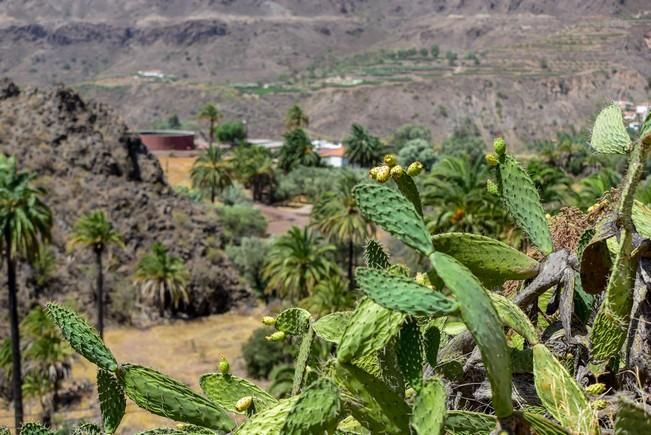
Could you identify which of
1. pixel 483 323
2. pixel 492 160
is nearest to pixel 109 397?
pixel 483 323

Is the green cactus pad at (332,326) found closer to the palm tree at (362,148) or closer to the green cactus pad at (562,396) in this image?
the green cactus pad at (562,396)

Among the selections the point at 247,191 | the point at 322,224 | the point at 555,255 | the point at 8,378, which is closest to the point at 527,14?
the point at 247,191

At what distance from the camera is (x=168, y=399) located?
108 inches

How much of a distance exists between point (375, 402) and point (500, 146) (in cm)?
115

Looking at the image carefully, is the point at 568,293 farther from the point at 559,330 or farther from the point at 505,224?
the point at 505,224

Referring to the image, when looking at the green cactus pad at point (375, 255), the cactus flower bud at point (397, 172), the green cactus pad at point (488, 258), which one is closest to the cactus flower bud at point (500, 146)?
the green cactus pad at point (488, 258)

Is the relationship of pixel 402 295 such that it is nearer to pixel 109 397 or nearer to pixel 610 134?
pixel 109 397

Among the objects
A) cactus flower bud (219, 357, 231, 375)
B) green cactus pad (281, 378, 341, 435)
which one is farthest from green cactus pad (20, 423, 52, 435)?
green cactus pad (281, 378, 341, 435)

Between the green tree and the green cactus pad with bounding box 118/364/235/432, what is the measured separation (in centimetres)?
6832

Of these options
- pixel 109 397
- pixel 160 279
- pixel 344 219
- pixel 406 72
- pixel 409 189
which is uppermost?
pixel 409 189

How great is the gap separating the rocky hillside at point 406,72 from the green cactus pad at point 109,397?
7514cm

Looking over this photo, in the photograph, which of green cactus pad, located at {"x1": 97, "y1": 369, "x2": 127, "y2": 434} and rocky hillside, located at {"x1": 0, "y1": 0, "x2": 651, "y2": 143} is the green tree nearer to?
rocky hillside, located at {"x1": 0, "y1": 0, "x2": 651, "y2": 143}

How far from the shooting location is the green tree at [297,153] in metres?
71.1

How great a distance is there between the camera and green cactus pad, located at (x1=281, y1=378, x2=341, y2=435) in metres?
2.01
